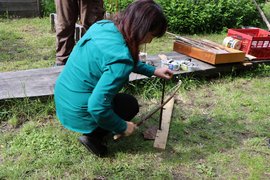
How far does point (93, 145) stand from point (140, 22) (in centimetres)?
106

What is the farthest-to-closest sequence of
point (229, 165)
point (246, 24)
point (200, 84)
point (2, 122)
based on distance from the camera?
point (246, 24), point (200, 84), point (2, 122), point (229, 165)

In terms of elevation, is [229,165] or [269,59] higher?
[269,59]

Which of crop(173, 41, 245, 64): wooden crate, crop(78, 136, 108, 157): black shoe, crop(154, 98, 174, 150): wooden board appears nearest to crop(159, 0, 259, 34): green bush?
crop(173, 41, 245, 64): wooden crate

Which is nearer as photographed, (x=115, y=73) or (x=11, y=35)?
(x=115, y=73)

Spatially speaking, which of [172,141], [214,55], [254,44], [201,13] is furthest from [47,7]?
[172,141]

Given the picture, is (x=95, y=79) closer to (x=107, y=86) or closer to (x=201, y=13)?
(x=107, y=86)

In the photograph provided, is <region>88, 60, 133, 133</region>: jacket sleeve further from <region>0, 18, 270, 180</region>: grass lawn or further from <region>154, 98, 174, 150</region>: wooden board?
<region>154, 98, 174, 150</region>: wooden board

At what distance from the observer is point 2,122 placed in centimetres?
296

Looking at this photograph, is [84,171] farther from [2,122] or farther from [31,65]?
[31,65]

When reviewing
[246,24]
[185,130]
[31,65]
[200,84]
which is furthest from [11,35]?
[246,24]

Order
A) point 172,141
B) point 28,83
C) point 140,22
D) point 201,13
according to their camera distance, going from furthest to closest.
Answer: point 201,13
point 28,83
point 172,141
point 140,22

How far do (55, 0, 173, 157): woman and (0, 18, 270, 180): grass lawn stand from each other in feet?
1.09

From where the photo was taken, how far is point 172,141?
2885 mm

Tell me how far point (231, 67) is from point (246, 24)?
330cm
